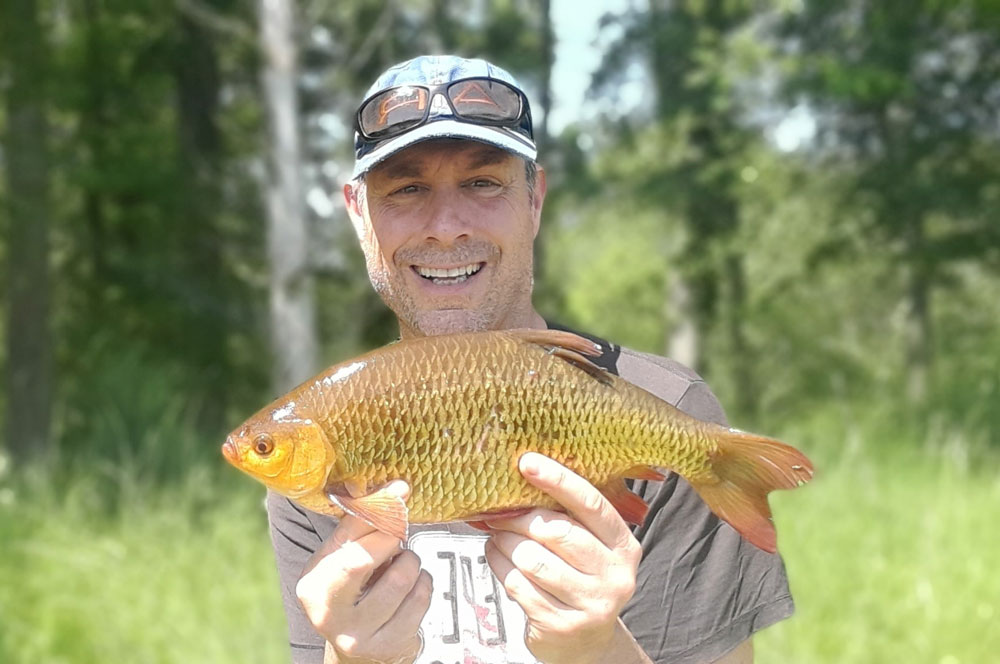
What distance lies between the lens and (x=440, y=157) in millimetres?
2080

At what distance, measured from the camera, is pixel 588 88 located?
57.8 ft

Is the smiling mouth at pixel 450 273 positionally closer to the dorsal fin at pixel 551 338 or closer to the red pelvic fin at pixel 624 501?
the dorsal fin at pixel 551 338

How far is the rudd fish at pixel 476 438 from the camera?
5.32ft

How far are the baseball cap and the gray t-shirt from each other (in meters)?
0.51

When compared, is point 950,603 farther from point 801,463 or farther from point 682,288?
point 682,288

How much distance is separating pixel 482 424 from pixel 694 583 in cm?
77

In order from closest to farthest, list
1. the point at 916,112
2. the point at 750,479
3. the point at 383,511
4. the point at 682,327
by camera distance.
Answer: the point at 383,511
the point at 750,479
the point at 916,112
the point at 682,327

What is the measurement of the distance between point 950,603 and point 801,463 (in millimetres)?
4397

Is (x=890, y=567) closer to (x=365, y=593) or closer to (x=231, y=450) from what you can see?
(x=365, y=593)

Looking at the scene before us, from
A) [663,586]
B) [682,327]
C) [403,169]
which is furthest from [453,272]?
[682,327]

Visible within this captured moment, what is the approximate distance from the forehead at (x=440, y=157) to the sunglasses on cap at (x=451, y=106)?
47 millimetres

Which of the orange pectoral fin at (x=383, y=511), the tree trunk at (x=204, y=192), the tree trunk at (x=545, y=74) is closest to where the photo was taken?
the orange pectoral fin at (x=383, y=511)

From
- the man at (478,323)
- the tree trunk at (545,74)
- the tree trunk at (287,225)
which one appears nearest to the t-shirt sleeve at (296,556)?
the man at (478,323)

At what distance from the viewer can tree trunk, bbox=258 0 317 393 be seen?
11750 millimetres
